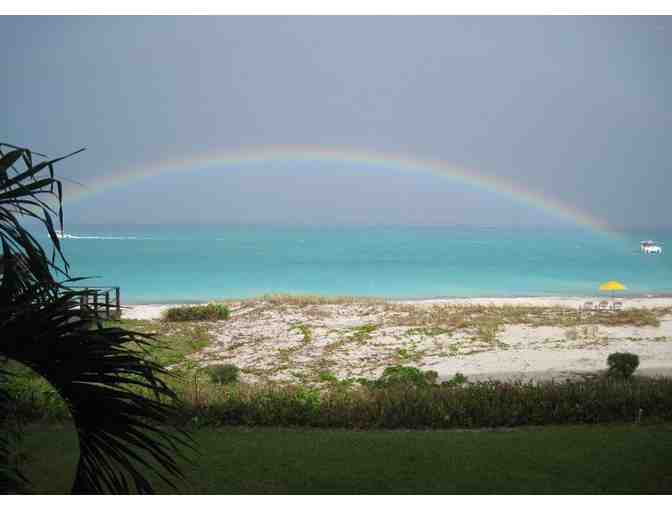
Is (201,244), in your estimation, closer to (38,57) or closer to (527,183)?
(527,183)

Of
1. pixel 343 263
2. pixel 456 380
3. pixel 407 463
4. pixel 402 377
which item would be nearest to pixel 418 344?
pixel 402 377

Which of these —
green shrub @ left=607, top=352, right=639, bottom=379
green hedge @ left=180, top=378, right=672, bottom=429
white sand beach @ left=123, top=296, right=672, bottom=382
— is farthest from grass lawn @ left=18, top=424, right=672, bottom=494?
white sand beach @ left=123, top=296, right=672, bottom=382

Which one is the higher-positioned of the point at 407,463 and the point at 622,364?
the point at 622,364

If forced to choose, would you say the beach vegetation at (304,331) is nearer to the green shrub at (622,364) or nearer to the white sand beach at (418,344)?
the white sand beach at (418,344)

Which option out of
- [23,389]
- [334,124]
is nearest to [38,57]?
[23,389]

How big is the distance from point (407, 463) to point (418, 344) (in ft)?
8.04

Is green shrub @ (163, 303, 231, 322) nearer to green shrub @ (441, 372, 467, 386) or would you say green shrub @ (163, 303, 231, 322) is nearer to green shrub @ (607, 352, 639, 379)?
green shrub @ (441, 372, 467, 386)

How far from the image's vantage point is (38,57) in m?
3.99

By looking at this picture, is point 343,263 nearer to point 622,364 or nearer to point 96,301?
point 622,364

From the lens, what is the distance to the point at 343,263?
1744cm

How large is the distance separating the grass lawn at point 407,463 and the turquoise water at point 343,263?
328 cm

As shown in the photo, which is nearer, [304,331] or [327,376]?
[327,376]

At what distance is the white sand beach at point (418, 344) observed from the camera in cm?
463

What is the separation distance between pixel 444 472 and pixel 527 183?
9828 millimetres
